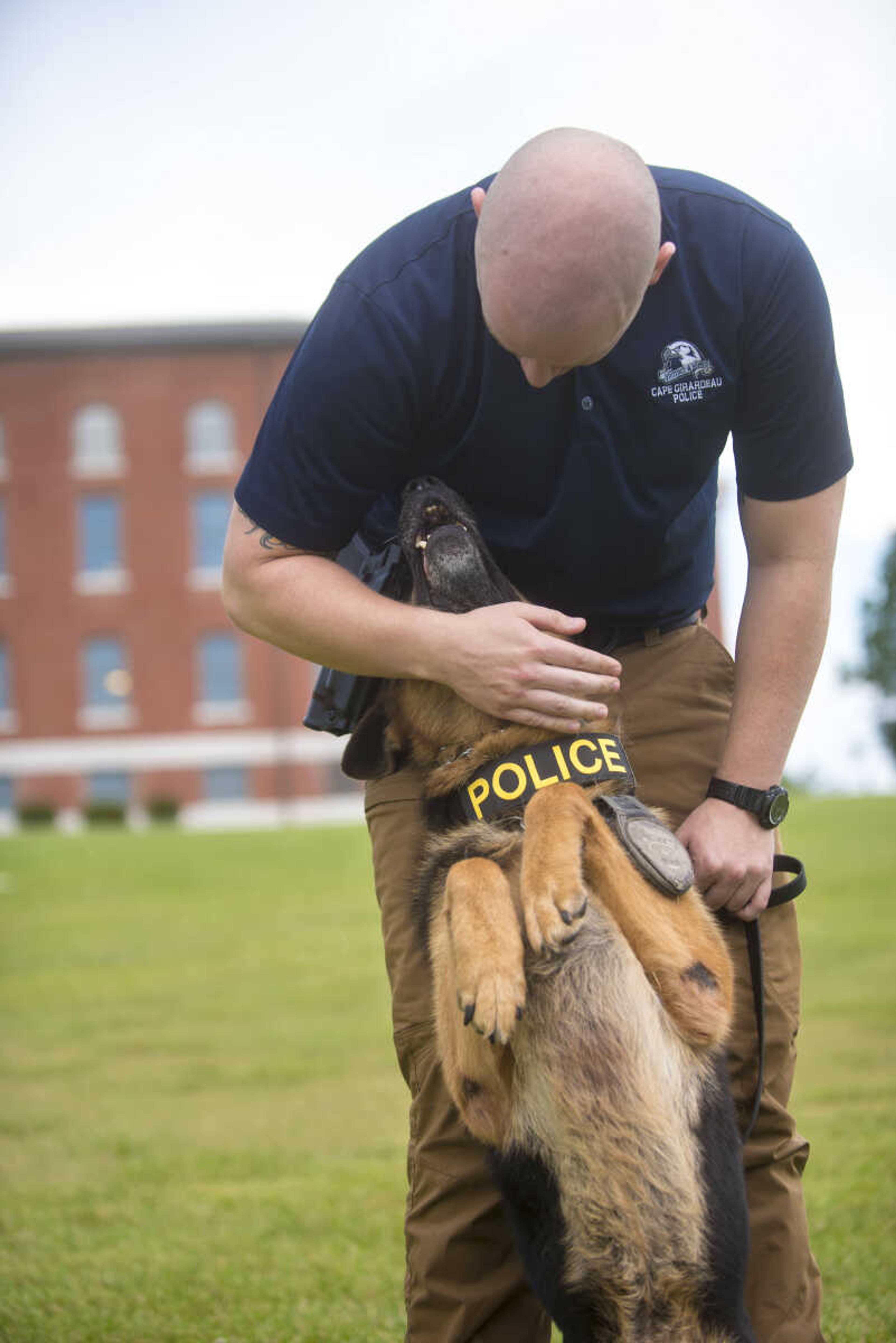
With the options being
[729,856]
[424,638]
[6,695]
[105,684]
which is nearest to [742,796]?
[729,856]

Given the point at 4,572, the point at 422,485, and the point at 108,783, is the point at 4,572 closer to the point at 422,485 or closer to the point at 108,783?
the point at 108,783

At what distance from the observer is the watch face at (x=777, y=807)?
298 centimetres

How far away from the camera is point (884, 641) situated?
30.1 feet

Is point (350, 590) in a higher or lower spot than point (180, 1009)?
higher

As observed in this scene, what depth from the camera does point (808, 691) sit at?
303cm

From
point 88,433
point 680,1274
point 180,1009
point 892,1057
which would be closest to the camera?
point 680,1274

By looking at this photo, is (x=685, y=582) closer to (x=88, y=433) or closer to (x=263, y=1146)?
(x=263, y=1146)

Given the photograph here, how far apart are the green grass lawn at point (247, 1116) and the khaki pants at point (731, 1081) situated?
97cm

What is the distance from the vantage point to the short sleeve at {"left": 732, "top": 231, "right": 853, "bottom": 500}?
2.73 m

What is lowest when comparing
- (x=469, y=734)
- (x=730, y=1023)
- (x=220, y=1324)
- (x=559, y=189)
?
(x=220, y=1324)

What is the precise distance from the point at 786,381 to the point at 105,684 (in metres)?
43.4

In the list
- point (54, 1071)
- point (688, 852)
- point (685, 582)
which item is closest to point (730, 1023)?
point (688, 852)

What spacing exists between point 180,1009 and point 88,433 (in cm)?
3634

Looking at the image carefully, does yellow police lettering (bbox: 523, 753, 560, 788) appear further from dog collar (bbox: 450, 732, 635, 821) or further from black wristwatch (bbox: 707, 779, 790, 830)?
black wristwatch (bbox: 707, 779, 790, 830)
